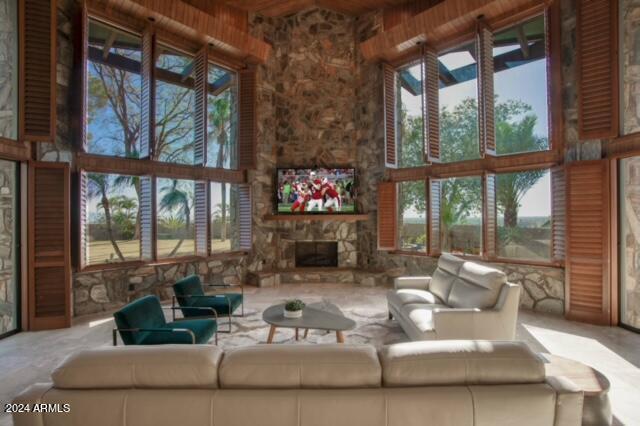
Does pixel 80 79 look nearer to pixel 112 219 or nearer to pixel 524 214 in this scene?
pixel 112 219

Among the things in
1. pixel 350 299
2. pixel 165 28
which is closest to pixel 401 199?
pixel 350 299

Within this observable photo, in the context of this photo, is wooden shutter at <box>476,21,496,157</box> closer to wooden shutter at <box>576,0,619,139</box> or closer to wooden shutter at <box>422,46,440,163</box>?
wooden shutter at <box>422,46,440,163</box>

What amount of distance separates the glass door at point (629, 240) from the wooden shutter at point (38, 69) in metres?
7.30

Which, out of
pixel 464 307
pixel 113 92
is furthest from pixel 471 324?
pixel 113 92

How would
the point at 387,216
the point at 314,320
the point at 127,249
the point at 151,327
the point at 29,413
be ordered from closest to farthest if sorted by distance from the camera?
1. the point at 29,413
2. the point at 151,327
3. the point at 314,320
4. the point at 127,249
5. the point at 387,216

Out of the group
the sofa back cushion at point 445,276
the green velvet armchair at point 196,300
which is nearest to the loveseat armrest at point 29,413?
the green velvet armchair at point 196,300

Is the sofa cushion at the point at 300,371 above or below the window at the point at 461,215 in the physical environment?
below

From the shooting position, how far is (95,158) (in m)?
4.80

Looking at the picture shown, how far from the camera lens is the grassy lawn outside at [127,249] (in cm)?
491

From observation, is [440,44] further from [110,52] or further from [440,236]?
[110,52]

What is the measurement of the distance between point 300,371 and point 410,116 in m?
6.19

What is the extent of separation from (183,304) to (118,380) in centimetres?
287

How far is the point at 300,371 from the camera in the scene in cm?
129

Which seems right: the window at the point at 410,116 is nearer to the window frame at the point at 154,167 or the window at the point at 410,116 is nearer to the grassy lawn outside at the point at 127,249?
the window frame at the point at 154,167
